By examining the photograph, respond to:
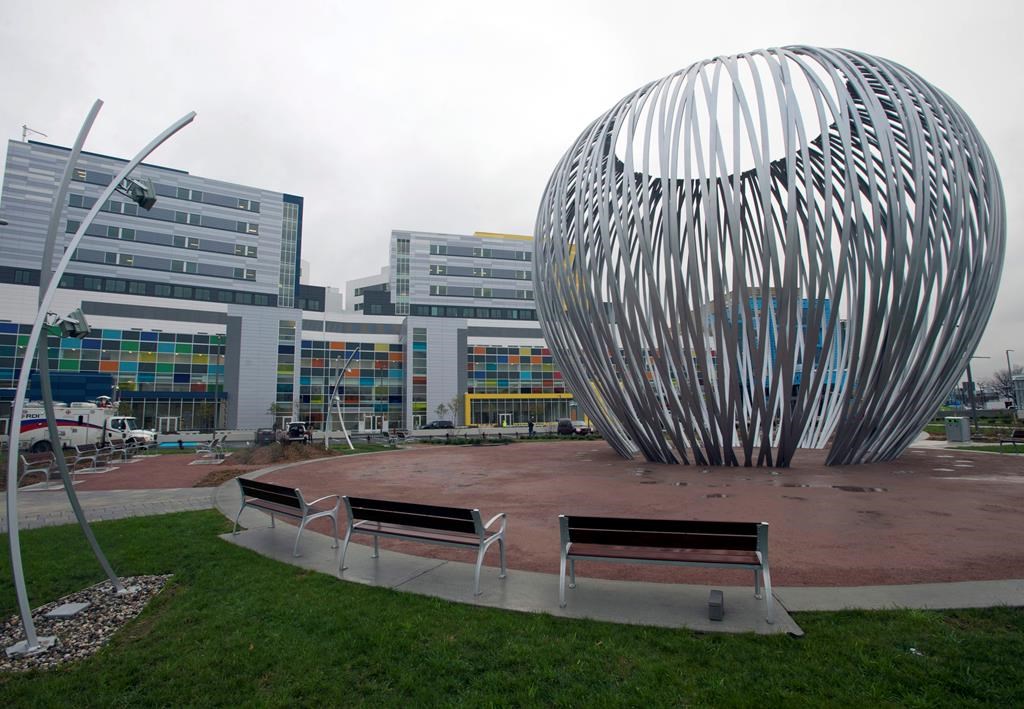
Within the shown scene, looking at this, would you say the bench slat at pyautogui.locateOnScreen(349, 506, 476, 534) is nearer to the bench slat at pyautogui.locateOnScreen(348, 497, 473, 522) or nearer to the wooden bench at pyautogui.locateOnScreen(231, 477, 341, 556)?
the bench slat at pyautogui.locateOnScreen(348, 497, 473, 522)

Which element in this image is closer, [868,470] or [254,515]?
[254,515]

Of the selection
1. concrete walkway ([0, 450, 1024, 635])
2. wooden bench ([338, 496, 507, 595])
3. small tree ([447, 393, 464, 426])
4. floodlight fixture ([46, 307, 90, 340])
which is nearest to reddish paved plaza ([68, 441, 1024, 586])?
concrete walkway ([0, 450, 1024, 635])

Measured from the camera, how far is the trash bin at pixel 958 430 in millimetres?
26766

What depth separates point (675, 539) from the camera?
195 inches

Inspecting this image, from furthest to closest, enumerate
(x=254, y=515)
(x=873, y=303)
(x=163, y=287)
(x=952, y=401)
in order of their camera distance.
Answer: (x=952, y=401) < (x=163, y=287) < (x=873, y=303) < (x=254, y=515)

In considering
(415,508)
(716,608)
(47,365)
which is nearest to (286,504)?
(415,508)

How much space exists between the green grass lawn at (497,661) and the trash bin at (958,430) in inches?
1129

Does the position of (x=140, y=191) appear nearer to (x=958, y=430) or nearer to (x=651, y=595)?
(x=651, y=595)

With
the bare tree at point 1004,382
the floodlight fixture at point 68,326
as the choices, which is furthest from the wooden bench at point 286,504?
the bare tree at point 1004,382

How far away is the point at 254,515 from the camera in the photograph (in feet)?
32.8

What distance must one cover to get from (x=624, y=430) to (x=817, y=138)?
1156 cm

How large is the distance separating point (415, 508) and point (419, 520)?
14 cm

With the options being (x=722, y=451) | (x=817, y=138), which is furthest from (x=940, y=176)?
(x=722, y=451)

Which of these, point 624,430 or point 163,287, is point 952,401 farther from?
point 163,287
